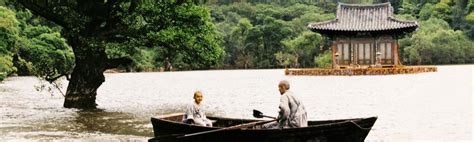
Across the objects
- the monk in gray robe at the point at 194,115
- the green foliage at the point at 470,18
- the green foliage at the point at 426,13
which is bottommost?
the monk in gray robe at the point at 194,115

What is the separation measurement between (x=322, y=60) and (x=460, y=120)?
177ft

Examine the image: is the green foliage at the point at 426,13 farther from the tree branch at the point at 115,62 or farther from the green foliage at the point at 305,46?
the tree branch at the point at 115,62

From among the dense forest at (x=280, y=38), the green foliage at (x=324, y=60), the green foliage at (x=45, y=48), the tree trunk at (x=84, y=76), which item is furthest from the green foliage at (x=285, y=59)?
the tree trunk at (x=84, y=76)

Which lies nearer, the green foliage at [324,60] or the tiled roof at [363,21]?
the tiled roof at [363,21]

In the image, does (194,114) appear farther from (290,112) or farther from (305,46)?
(305,46)

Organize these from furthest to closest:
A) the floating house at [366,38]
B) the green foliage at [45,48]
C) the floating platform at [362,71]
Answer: the green foliage at [45,48] < the floating house at [366,38] < the floating platform at [362,71]

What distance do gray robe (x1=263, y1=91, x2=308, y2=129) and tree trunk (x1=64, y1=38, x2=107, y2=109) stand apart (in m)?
12.5

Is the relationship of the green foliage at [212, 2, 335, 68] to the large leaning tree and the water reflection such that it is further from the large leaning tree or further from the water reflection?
the water reflection

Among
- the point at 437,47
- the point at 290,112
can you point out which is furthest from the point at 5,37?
the point at 437,47

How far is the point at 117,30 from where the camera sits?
23359 millimetres

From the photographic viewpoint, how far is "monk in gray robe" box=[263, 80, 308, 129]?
38.4 ft

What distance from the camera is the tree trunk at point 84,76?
76.7 feet

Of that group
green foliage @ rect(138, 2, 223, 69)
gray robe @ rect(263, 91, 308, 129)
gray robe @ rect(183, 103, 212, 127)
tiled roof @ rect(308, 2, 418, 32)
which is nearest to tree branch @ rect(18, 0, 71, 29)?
green foliage @ rect(138, 2, 223, 69)

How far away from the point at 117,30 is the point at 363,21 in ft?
115
